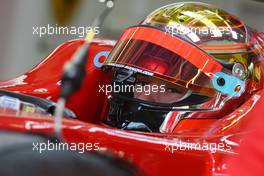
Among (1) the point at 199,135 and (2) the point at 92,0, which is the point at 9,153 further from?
(2) the point at 92,0

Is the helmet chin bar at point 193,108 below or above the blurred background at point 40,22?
below

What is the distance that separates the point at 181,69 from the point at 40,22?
5.40 feet

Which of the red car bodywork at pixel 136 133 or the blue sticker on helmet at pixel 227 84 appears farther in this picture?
the blue sticker on helmet at pixel 227 84

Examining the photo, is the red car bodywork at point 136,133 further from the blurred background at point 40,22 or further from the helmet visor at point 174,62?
the blurred background at point 40,22

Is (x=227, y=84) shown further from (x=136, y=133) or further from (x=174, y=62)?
(x=136, y=133)

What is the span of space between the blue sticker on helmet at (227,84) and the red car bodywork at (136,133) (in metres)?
0.06

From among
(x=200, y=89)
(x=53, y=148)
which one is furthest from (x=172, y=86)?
(x=53, y=148)

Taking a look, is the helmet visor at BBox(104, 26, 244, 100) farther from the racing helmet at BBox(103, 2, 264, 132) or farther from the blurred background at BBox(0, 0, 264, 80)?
the blurred background at BBox(0, 0, 264, 80)

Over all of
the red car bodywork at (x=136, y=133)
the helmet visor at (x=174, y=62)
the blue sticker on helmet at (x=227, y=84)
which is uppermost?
the helmet visor at (x=174, y=62)

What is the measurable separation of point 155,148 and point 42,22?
1997mm

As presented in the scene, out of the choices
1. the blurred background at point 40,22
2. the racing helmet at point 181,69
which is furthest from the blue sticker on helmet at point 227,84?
the blurred background at point 40,22

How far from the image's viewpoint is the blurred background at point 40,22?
3023 millimetres

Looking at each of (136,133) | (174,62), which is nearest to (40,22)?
(174,62)

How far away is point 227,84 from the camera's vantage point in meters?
1.53
